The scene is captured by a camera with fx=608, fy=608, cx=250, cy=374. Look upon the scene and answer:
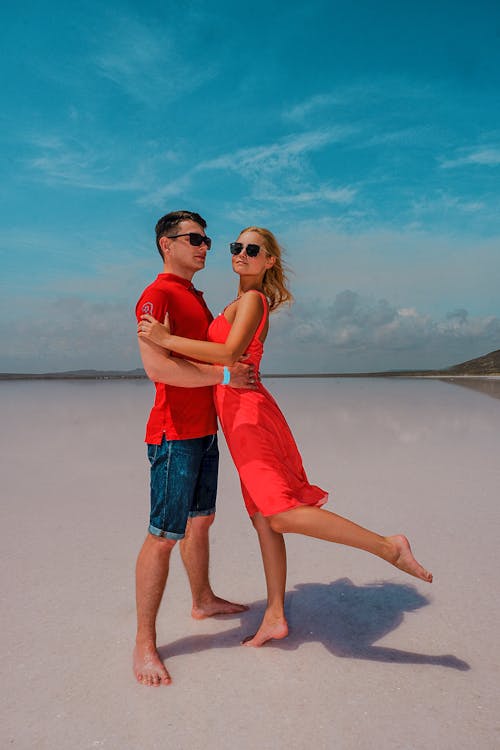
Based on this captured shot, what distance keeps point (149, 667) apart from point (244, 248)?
192 cm

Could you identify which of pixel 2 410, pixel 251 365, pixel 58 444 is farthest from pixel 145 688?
pixel 2 410

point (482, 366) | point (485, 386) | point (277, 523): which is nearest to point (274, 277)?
point (277, 523)

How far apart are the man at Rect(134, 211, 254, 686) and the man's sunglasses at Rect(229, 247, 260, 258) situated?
0.14 metres

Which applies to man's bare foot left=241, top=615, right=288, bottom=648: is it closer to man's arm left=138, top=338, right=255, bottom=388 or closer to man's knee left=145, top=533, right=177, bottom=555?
man's knee left=145, top=533, right=177, bottom=555

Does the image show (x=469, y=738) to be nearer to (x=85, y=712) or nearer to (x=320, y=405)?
(x=85, y=712)

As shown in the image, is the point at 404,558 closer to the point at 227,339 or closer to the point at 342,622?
the point at 342,622

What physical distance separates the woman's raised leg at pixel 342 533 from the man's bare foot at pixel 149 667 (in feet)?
2.51

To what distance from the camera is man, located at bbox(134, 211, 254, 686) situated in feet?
8.72

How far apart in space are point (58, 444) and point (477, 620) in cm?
647

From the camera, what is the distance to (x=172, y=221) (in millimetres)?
2979

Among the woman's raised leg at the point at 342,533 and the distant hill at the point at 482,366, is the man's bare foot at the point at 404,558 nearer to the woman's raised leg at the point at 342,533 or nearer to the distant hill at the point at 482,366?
the woman's raised leg at the point at 342,533

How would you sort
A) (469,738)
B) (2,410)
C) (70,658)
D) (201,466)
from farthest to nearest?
(2,410), (201,466), (70,658), (469,738)

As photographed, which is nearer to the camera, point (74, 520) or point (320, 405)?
point (74, 520)

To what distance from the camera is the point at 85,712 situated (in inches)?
90.0
